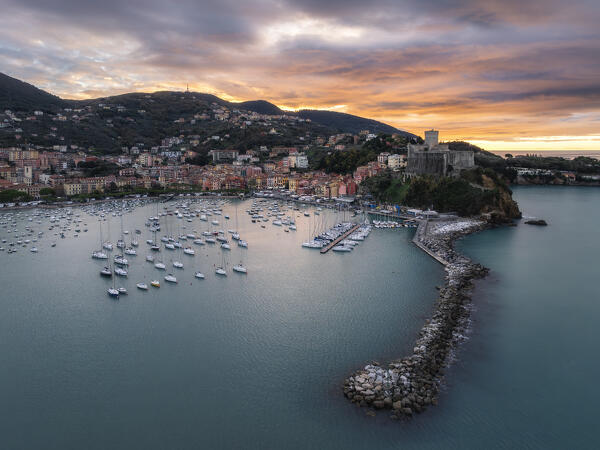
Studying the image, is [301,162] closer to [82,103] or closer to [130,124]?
[130,124]

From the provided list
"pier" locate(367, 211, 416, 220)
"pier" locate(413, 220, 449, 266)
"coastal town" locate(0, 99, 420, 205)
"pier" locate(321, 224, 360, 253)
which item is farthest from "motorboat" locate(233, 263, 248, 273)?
"coastal town" locate(0, 99, 420, 205)

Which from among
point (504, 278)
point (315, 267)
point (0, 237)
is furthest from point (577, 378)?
point (0, 237)

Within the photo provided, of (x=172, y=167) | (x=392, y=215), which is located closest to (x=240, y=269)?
(x=392, y=215)

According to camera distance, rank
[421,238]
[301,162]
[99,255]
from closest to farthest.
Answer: [99,255]
[421,238]
[301,162]

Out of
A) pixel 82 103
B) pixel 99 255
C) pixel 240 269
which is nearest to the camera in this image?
pixel 240 269

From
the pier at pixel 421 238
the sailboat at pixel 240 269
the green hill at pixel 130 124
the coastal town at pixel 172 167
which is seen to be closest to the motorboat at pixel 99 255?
the sailboat at pixel 240 269
